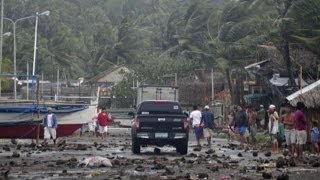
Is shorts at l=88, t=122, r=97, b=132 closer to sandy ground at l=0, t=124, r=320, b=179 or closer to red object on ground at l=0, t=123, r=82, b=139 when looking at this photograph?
red object on ground at l=0, t=123, r=82, b=139

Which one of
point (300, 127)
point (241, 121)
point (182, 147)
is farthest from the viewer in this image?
point (241, 121)

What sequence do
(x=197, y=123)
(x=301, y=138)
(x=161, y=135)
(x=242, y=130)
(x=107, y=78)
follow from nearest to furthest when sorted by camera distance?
(x=301, y=138)
(x=161, y=135)
(x=242, y=130)
(x=197, y=123)
(x=107, y=78)

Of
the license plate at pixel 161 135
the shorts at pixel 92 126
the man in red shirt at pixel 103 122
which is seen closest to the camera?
the license plate at pixel 161 135

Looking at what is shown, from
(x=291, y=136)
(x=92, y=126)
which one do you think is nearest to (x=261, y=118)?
(x=92, y=126)

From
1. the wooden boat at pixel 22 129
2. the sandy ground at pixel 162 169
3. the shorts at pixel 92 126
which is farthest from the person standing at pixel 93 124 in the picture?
the sandy ground at pixel 162 169

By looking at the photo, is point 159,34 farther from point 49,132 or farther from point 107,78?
point 49,132

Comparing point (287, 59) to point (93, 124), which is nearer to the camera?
point (287, 59)

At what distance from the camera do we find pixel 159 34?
10638cm

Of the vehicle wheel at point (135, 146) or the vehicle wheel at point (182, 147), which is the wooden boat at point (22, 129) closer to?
the vehicle wheel at point (135, 146)

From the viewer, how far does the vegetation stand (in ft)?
133

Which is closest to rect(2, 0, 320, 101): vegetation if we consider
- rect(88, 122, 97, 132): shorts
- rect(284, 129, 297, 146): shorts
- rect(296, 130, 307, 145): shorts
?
rect(88, 122, 97, 132): shorts

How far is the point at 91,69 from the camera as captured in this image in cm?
9762

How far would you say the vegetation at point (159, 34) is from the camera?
133 feet

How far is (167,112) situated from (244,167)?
7.87 metres
